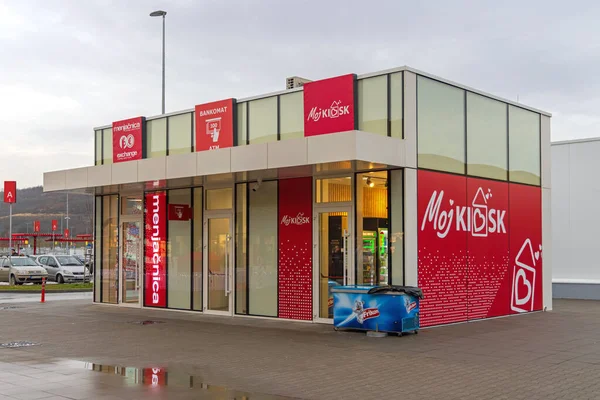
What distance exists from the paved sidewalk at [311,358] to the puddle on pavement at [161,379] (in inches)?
2.5

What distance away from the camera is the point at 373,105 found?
15.5 metres

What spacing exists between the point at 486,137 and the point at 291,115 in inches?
194

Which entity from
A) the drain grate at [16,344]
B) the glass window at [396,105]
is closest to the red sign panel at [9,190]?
the drain grate at [16,344]

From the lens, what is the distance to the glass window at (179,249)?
1934 centimetres

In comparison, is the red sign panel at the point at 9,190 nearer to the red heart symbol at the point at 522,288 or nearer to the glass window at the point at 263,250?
the glass window at the point at 263,250

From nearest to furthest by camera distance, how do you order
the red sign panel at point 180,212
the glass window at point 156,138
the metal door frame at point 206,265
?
the metal door frame at point 206,265 → the red sign panel at point 180,212 → the glass window at point 156,138

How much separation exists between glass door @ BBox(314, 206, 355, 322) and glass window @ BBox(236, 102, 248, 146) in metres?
3.07

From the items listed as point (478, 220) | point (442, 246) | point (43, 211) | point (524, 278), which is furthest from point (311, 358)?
point (43, 211)

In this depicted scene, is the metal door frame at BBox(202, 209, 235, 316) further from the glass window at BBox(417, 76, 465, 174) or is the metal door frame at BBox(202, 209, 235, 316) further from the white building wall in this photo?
the white building wall

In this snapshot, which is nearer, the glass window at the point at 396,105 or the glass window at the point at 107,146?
the glass window at the point at 396,105

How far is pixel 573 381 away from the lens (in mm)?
9383

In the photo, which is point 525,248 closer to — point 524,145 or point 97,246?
point 524,145

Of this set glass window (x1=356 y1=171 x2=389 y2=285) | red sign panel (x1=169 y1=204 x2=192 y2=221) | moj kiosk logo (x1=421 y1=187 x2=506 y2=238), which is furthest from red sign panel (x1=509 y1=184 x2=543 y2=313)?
red sign panel (x1=169 y1=204 x2=192 y2=221)

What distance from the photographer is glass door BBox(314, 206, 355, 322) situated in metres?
15.8
